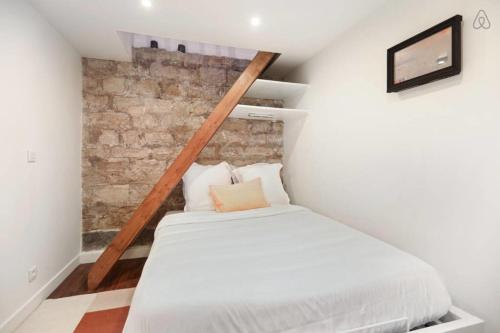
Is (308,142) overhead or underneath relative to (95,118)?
underneath

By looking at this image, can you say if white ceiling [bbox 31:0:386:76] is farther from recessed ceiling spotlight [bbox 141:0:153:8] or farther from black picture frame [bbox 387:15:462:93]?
black picture frame [bbox 387:15:462:93]

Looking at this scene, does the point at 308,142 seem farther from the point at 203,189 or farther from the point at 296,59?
the point at 203,189

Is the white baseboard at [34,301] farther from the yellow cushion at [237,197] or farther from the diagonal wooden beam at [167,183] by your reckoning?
the yellow cushion at [237,197]

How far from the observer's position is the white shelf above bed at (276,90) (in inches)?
104

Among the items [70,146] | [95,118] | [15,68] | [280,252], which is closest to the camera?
[280,252]

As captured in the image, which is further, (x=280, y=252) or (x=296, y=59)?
(x=296, y=59)

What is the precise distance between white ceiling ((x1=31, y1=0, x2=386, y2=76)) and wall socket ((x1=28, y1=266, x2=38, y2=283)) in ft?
6.31

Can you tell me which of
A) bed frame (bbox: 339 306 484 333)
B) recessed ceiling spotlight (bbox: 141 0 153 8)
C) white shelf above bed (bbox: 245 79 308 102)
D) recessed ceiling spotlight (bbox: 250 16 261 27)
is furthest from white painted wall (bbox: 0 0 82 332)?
bed frame (bbox: 339 306 484 333)

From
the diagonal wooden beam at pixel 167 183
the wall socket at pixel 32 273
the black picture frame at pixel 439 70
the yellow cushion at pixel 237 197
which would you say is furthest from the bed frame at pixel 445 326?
the wall socket at pixel 32 273

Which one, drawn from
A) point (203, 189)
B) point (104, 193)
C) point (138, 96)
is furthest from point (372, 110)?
point (104, 193)

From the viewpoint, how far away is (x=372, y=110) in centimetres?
189

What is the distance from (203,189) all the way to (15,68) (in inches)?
64.6

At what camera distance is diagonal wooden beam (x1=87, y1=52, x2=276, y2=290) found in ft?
6.86

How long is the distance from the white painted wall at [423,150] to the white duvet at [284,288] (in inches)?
11.4
